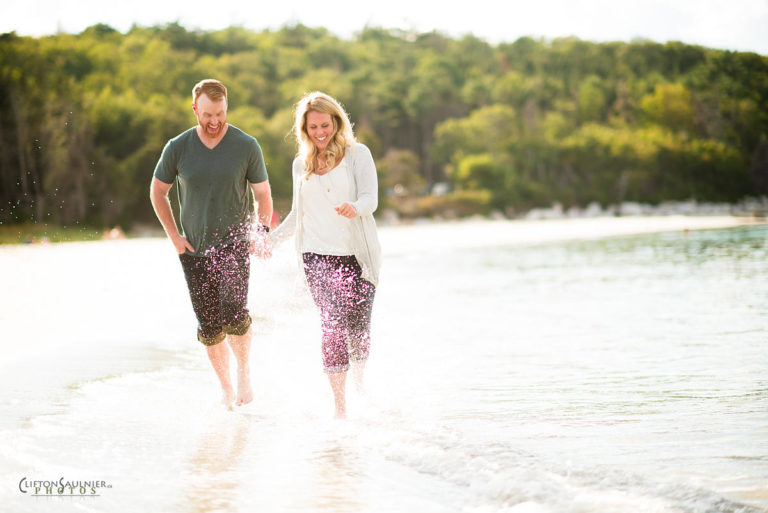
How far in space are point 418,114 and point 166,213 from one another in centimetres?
8730

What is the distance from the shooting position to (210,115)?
14.8 ft

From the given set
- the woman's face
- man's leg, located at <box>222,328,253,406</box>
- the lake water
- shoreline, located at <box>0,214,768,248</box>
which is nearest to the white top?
the woman's face

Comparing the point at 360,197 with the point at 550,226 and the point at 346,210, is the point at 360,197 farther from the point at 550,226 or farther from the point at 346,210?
the point at 550,226

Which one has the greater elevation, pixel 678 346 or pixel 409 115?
pixel 409 115

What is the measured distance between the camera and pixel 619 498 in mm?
3436

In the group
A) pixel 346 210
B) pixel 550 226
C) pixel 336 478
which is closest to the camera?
pixel 336 478

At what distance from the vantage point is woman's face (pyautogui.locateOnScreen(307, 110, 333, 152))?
4354 mm

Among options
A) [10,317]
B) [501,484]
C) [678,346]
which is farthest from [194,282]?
[10,317]

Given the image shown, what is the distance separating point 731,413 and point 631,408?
0.56 meters

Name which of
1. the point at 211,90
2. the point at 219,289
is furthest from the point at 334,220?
the point at 211,90

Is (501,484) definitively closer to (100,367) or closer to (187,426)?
(187,426)

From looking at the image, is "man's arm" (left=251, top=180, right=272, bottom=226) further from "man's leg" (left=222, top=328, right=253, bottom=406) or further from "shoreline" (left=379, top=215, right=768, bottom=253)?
"shoreline" (left=379, top=215, right=768, bottom=253)

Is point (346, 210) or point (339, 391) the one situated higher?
point (346, 210)

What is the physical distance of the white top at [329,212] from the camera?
4.46 metres
